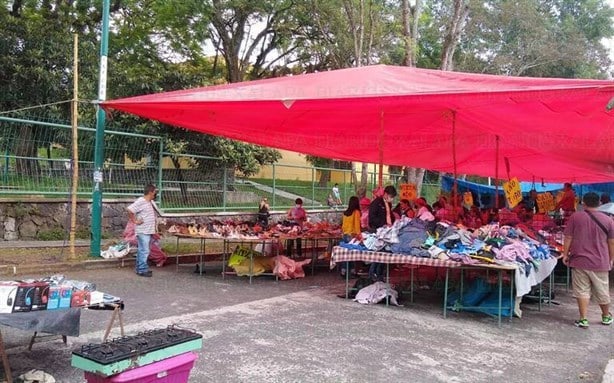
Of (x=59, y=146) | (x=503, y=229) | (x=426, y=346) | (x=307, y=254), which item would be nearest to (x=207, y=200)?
(x=307, y=254)

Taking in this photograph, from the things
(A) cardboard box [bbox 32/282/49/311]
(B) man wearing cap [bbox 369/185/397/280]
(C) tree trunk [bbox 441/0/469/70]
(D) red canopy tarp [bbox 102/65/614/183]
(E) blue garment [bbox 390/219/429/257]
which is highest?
(C) tree trunk [bbox 441/0/469/70]

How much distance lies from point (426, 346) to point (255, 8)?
18.4 metres

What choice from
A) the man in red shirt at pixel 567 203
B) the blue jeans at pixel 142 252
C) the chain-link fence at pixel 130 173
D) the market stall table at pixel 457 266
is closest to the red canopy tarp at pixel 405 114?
the man in red shirt at pixel 567 203

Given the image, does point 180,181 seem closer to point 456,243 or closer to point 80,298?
point 456,243

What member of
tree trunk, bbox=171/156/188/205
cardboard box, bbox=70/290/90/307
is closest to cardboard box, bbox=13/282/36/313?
cardboard box, bbox=70/290/90/307

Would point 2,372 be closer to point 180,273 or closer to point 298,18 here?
point 180,273

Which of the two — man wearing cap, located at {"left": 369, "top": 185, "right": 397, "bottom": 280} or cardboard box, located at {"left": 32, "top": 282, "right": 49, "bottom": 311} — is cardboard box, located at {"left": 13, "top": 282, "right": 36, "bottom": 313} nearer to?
cardboard box, located at {"left": 32, "top": 282, "right": 49, "bottom": 311}

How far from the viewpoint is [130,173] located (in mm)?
13320

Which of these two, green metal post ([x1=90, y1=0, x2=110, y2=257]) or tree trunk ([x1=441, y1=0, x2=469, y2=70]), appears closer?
green metal post ([x1=90, y1=0, x2=110, y2=257])

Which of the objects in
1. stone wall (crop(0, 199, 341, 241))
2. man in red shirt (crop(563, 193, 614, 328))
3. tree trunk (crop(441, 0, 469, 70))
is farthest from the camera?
tree trunk (crop(441, 0, 469, 70))

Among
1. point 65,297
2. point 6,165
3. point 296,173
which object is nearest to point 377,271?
point 65,297

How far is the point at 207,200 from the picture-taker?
15164mm

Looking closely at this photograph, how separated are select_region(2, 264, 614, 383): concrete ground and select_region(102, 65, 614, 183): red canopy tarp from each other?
9.76ft

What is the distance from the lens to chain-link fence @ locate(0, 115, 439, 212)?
1135 cm
